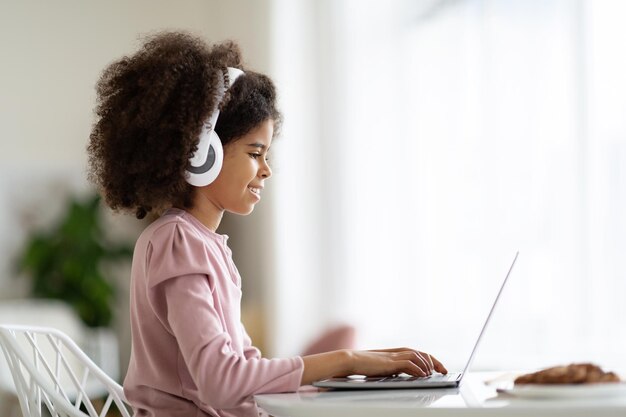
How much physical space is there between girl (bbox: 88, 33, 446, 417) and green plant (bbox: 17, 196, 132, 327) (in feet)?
12.5

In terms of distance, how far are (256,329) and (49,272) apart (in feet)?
4.01

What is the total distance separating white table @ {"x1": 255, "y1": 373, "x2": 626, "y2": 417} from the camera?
106 cm

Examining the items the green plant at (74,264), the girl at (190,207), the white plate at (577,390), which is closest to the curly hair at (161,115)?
the girl at (190,207)

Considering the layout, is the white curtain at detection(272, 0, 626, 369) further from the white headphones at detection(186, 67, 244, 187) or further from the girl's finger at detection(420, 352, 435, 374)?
the white headphones at detection(186, 67, 244, 187)

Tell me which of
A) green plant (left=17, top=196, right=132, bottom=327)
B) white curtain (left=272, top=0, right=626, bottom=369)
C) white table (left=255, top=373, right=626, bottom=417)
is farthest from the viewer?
green plant (left=17, top=196, right=132, bottom=327)

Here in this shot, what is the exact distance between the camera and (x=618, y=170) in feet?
11.0

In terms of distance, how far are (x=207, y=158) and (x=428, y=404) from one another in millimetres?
594

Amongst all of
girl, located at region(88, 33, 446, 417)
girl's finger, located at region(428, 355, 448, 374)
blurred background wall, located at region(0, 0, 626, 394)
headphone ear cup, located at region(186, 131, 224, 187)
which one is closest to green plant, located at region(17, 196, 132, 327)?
blurred background wall, located at region(0, 0, 626, 394)

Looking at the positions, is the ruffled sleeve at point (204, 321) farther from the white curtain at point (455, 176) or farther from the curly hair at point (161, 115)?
the white curtain at point (455, 176)

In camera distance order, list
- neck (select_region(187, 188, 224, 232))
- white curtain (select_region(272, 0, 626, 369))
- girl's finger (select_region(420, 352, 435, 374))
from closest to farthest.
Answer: girl's finger (select_region(420, 352, 435, 374))
neck (select_region(187, 188, 224, 232))
white curtain (select_region(272, 0, 626, 369))

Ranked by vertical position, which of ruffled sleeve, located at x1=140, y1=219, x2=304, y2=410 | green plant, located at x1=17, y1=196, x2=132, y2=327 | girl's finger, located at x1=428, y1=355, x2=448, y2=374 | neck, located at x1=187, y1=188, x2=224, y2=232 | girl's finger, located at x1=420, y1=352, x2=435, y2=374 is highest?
neck, located at x1=187, y1=188, x2=224, y2=232

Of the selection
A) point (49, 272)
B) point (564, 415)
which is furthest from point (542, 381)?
point (49, 272)

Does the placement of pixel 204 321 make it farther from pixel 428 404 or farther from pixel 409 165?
pixel 409 165

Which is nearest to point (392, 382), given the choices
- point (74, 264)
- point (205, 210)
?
point (205, 210)
